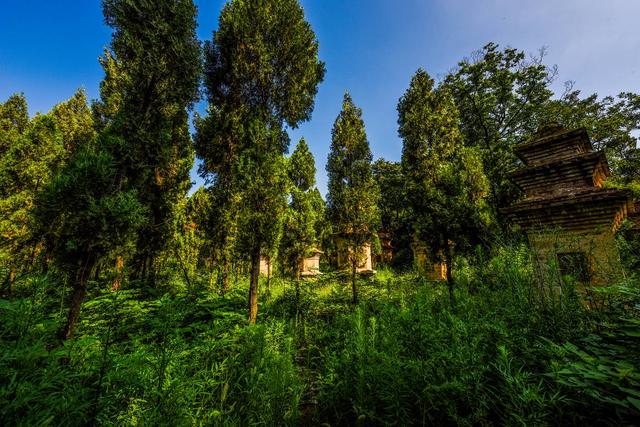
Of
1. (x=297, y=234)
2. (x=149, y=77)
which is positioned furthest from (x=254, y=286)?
(x=297, y=234)

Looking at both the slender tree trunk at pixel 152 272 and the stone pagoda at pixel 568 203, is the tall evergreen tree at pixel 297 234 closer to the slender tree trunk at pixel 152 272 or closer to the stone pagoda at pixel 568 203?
the slender tree trunk at pixel 152 272

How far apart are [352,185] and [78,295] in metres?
10.3

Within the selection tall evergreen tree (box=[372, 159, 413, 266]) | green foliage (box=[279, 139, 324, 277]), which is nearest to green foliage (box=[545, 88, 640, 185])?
tall evergreen tree (box=[372, 159, 413, 266])

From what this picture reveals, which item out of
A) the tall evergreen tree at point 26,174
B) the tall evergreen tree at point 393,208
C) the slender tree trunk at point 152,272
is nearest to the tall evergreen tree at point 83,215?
the slender tree trunk at point 152,272

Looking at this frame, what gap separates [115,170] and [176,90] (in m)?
2.90

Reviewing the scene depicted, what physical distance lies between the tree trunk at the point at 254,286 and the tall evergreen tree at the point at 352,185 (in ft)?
17.8

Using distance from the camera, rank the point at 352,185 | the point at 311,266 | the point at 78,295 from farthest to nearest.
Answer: the point at 311,266
the point at 352,185
the point at 78,295

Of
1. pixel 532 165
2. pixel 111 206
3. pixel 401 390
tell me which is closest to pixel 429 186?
pixel 532 165

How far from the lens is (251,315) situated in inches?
274

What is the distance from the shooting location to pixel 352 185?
12.0m

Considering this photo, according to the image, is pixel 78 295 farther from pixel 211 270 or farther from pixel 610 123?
pixel 610 123

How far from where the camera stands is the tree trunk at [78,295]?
185 inches

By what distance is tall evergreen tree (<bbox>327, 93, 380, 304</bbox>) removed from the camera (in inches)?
458

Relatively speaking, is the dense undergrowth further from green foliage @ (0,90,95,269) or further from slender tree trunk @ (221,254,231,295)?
green foliage @ (0,90,95,269)
